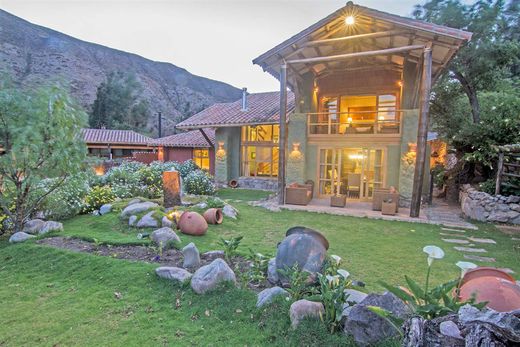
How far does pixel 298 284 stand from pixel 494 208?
8080mm

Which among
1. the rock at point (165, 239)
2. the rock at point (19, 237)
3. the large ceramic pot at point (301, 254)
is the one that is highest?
the large ceramic pot at point (301, 254)

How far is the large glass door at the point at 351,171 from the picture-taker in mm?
10562

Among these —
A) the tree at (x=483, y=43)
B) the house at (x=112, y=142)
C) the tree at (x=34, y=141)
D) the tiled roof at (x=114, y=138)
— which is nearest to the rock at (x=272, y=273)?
the tree at (x=34, y=141)

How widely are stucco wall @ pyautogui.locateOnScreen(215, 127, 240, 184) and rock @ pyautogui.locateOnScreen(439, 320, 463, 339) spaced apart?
1333cm

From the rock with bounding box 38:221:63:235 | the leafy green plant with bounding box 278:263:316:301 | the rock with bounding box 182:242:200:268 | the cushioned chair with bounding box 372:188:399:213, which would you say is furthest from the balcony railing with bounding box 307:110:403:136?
the rock with bounding box 38:221:63:235

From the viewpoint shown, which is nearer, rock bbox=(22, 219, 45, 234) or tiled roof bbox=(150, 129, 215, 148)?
rock bbox=(22, 219, 45, 234)

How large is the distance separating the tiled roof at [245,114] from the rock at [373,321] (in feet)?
35.9

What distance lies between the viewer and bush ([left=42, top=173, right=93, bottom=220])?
21.3 feet

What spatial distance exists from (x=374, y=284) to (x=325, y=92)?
375 inches

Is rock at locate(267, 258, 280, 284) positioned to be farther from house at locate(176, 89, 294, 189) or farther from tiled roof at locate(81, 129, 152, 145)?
tiled roof at locate(81, 129, 152, 145)

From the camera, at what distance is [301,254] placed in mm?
3555

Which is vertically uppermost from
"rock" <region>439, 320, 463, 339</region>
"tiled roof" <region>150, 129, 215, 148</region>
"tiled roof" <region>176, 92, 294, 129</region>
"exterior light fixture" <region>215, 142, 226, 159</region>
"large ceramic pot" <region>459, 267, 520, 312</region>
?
"tiled roof" <region>176, 92, 294, 129</region>

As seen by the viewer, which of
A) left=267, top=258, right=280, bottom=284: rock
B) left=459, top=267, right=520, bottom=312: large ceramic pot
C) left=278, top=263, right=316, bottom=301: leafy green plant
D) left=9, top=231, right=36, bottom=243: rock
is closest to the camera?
left=459, top=267, right=520, bottom=312: large ceramic pot

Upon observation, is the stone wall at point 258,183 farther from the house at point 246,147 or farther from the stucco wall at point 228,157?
the stucco wall at point 228,157
